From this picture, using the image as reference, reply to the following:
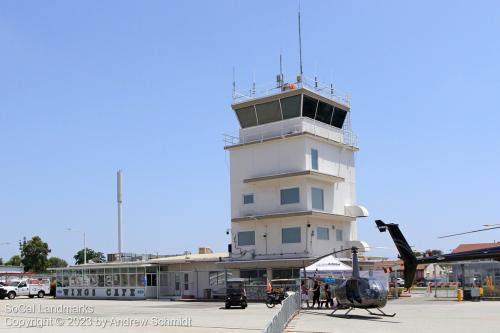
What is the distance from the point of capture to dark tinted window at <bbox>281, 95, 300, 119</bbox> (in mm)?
47500

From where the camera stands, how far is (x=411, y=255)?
2447 centimetres

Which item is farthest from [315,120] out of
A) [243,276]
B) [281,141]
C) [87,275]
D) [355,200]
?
[87,275]

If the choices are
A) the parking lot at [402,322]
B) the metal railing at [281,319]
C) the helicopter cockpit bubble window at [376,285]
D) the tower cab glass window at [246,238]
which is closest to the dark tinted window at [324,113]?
the tower cab glass window at [246,238]

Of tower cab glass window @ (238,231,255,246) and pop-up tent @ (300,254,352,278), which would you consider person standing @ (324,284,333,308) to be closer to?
pop-up tent @ (300,254,352,278)

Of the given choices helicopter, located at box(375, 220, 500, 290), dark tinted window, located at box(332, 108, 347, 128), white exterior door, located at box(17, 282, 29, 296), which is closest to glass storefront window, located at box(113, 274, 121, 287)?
white exterior door, located at box(17, 282, 29, 296)

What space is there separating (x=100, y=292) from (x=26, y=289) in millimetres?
7905

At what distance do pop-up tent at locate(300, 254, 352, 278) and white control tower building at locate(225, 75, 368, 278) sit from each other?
3.79 metres

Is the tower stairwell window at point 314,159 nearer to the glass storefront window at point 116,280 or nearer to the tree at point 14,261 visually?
the glass storefront window at point 116,280

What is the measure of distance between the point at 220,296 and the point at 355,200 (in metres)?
13.7

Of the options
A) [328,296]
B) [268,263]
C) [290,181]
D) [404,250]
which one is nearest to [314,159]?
[290,181]

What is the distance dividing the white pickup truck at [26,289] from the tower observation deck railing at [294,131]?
1010 inches

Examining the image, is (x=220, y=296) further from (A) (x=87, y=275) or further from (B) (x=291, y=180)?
(A) (x=87, y=275)

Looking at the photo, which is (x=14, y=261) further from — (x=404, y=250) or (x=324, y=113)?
(x=404, y=250)

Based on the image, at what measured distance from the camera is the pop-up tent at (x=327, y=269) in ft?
127
